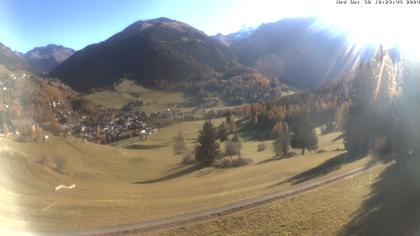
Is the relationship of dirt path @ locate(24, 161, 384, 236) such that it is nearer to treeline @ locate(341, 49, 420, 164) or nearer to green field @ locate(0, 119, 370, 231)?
green field @ locate(0, 119, 370, 231)

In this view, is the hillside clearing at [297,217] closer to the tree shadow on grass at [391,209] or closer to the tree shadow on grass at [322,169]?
the tree shadow on grass at [391,209]

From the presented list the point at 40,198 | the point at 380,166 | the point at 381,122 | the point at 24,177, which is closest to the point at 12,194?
the point at 40,198

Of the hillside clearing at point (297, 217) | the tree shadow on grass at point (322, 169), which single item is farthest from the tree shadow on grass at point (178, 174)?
the hillside clearing at point (297, 217)

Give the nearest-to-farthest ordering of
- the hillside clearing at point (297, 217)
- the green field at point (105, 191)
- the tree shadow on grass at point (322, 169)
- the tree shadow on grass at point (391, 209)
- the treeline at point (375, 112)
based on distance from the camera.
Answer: the tree shadow on grass at point (391, 209) → the hillside clearing at point (297, 217) → the green field at point (105, 191) → the tree shadow on grass at point (322, 169) → the treeline at point (375, 112)

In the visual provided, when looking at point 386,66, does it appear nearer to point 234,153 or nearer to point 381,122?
point 381,122

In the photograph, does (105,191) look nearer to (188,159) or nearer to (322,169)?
(322,169)

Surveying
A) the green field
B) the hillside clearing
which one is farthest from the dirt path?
the green field
